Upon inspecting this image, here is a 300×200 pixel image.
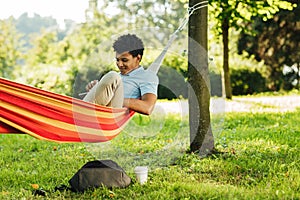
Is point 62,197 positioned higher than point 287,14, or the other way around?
point 287,14

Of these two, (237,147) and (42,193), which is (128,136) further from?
(42,193)

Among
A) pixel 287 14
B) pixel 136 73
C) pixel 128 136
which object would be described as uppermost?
pixel 287 14

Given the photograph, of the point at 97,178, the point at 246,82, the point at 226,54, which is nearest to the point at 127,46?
the point at 97,178

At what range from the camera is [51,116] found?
2363mm

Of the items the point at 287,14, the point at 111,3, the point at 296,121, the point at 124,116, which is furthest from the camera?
the point at 111,3

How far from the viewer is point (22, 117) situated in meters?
2.29

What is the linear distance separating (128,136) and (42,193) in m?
2.07

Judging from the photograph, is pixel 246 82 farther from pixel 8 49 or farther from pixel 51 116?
pixel 8 49

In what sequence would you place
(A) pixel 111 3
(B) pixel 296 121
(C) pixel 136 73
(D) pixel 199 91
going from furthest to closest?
(A) pixel 111 3
(B) pixel 296 121
(D) pixel 199 91
(C) pixel 136 73

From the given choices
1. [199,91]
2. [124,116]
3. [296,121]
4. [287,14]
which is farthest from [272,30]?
[124,116]

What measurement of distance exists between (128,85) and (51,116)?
65 cm

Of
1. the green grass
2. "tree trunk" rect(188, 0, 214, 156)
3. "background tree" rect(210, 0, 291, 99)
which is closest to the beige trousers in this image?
the green grass

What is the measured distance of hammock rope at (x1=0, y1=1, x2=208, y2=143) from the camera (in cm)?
226

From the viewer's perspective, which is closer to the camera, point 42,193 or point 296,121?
point 42,193
